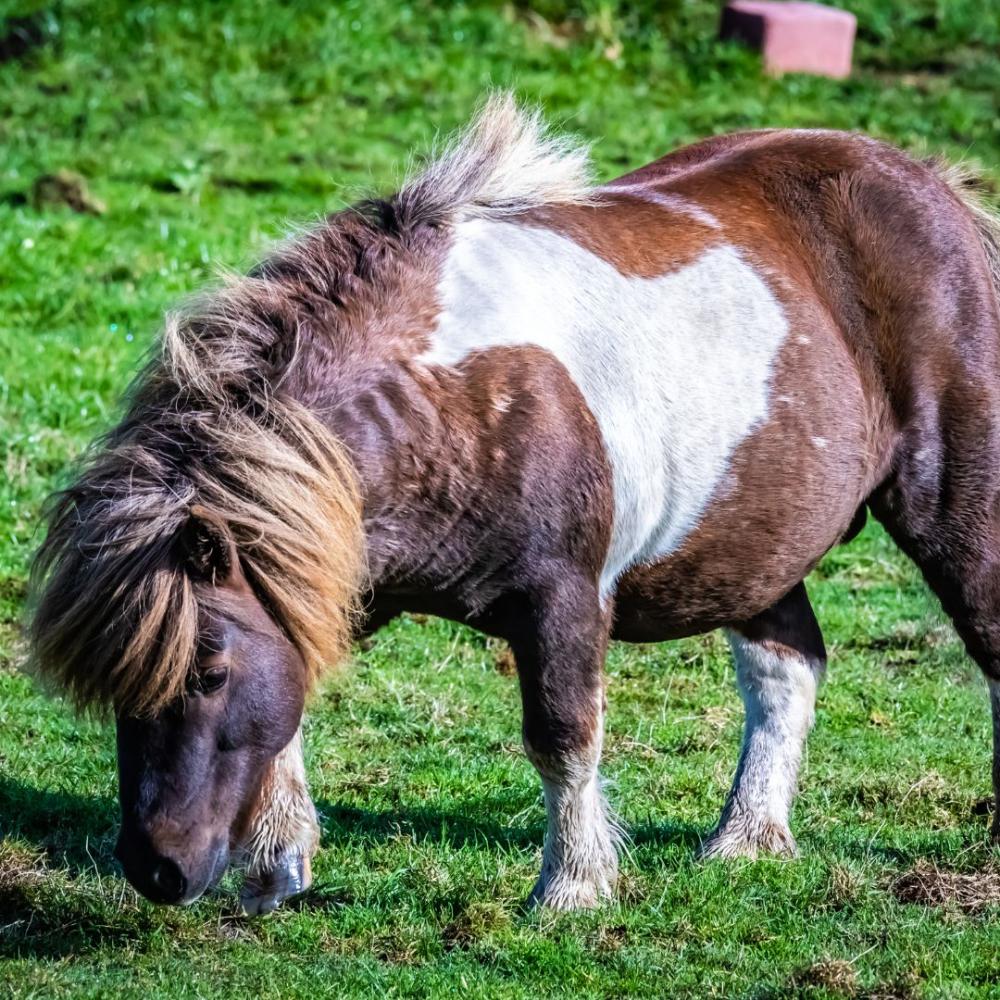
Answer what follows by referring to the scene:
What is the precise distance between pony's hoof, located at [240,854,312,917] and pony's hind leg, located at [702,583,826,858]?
1272 millimetres

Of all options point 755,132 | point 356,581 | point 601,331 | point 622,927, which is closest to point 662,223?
point 601,331

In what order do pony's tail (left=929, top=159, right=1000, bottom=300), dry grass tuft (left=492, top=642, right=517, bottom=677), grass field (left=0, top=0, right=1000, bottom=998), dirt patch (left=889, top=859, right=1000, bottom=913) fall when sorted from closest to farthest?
grass field (left=0, top=0, right=1000, bottom=998)
dirt patch (left=889, top=859, right=1000, bottom=913)
pony's tail (left=929, top=159, right=1000, bottom=300)
dry grass tuft (left=492, top=642, right=517, bottom=677)

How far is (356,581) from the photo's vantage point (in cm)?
383

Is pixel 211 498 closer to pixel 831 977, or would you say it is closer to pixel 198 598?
pixel 198 598

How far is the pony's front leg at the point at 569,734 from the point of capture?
13.4 ft

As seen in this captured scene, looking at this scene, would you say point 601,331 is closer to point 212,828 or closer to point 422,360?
point 422,360

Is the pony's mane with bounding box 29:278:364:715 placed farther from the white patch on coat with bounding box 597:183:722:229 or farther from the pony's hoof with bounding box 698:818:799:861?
the pony's hoof with bounding box 698:818:799:861

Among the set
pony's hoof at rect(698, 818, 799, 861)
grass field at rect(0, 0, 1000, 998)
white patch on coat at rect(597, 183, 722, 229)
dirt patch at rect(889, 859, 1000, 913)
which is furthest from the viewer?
pony's hoof at rect(698, 818, 799, 861)

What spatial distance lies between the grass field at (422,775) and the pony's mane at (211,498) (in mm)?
370

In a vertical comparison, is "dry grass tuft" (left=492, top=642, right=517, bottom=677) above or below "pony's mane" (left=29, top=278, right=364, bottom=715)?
below

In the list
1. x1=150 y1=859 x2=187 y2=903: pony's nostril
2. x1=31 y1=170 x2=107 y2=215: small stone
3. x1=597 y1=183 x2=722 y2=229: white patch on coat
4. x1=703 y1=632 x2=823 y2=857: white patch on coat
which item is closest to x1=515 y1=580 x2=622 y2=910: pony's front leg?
x1=703 y1=632 x2=823 y2=857: white patch on coat

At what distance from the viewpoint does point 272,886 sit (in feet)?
14.0

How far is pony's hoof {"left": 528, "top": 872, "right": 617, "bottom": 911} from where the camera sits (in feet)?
13.9

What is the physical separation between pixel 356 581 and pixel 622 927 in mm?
1175
